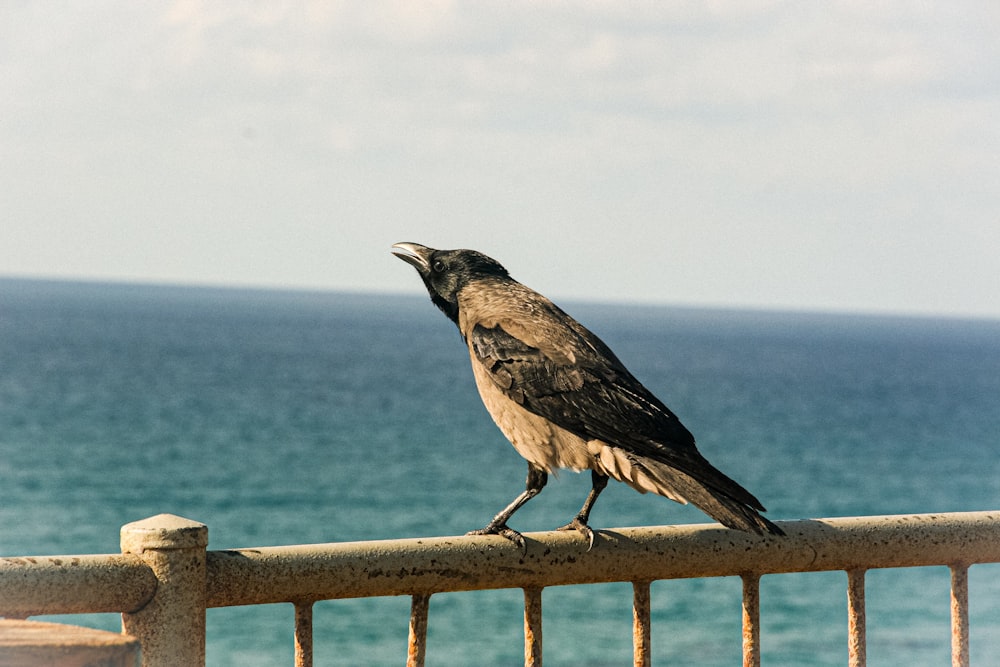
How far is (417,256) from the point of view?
5.17 m

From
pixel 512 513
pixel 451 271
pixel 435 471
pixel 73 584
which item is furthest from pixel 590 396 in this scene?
pixel 435 471

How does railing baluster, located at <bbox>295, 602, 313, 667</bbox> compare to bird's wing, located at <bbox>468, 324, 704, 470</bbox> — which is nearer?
railing baluster, located at <bbox>295, 602, 313, 667</bbox>

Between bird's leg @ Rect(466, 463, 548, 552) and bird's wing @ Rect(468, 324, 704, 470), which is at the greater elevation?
bird's wing @ Rect(468, 324, 704, 470)

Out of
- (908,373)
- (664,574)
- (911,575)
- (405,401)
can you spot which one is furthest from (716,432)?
(664,574)

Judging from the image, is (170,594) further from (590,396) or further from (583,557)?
(590,396)

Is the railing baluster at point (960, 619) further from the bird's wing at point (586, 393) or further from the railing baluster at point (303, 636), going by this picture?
the railing baluster at point (303, 636)

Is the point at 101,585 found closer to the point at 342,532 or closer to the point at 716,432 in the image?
the point at 342,532

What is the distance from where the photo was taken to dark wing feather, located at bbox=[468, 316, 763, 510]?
12.8 feet

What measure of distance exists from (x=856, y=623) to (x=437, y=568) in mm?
1157

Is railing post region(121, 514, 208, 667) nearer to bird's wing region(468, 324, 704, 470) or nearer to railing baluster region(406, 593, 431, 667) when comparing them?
railing baluster region(406, 593, 431, 667)

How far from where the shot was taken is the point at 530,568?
3.08 metres

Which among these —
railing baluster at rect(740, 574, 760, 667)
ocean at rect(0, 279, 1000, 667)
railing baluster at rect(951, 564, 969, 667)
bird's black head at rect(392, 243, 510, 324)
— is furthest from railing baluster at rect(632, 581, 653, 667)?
ocean at rect(0, 279, 1000, 667)

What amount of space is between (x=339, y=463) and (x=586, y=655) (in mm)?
30912

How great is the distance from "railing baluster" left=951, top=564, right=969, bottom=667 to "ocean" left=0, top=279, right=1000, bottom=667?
79.6 feet
